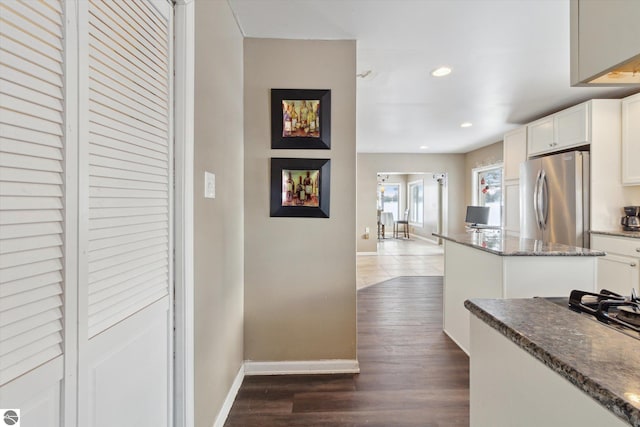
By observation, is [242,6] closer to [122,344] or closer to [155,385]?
[122,344]

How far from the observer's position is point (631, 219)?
2988 mm

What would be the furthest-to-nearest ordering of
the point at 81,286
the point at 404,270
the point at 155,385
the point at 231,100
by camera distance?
the point at 404,270 < the point at 231,100 < the point at 155,385 < the point at 81,286

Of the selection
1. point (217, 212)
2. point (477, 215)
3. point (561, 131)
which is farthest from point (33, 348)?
point (477, 215)

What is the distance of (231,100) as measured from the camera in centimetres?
179

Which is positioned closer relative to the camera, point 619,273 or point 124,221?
point 124,221

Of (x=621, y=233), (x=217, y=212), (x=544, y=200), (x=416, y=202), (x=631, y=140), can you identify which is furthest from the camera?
(x=416, y=202)

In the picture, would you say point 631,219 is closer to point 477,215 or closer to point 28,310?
point 477,215

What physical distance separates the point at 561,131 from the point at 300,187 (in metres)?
3.41

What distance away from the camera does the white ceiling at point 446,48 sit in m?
1.76

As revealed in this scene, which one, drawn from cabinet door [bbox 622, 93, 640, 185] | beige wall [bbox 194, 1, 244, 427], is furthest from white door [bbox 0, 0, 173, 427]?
cabinet door [bbox 622, 93, 640, 185]

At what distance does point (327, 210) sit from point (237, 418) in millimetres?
1364

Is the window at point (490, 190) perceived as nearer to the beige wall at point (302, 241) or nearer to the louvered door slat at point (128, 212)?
the beige wall at point (302, 241)

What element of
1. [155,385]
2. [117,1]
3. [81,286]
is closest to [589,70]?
[117,1]

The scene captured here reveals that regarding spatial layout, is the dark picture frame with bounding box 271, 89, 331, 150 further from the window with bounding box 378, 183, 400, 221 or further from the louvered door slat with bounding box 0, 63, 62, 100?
the window with bounding box 378, 183, 400, 221
